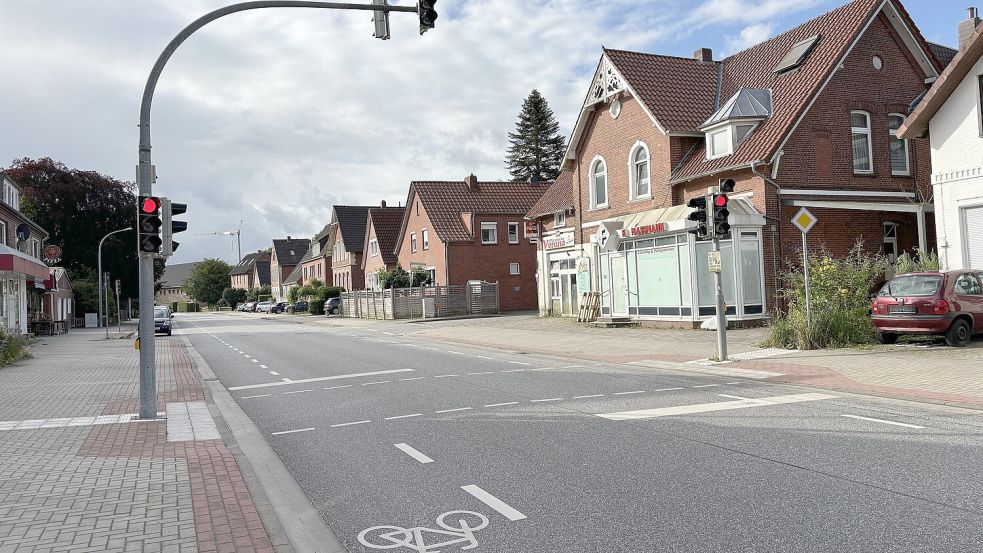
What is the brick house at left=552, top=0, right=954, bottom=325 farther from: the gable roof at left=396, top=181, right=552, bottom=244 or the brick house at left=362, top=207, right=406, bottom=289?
the brick house at left=362, top=207, right=406, bottom=289

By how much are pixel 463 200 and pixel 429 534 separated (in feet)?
155

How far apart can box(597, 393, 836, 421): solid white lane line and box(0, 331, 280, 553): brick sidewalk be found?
469cm

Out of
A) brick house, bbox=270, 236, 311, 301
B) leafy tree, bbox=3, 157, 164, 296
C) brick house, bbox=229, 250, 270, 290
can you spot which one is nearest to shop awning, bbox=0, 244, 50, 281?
leafy tree, bbox=3, 157, 164, 296

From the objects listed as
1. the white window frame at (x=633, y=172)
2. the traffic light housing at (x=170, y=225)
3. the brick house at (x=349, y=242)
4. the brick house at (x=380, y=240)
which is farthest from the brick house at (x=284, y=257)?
the traffic light housing at (x=170, y=225)

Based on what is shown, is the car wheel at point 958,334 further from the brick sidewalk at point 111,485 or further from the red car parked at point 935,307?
the brick sidewalk at point 111,485

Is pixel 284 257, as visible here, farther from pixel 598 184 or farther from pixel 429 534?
pixel 429 534

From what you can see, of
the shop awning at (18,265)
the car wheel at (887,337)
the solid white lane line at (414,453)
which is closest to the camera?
the solid white lane line at (414,453)

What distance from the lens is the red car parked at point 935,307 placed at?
1555 centimetres

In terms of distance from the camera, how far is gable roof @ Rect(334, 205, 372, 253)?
7150 cm

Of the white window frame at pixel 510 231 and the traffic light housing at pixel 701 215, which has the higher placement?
the white window frame at pixel 510 231

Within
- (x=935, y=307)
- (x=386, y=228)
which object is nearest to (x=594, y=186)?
(x=935, y=307)

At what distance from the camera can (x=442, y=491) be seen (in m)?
6.38

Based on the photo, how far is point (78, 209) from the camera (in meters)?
58.0

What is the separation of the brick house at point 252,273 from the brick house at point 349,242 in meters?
56.9
